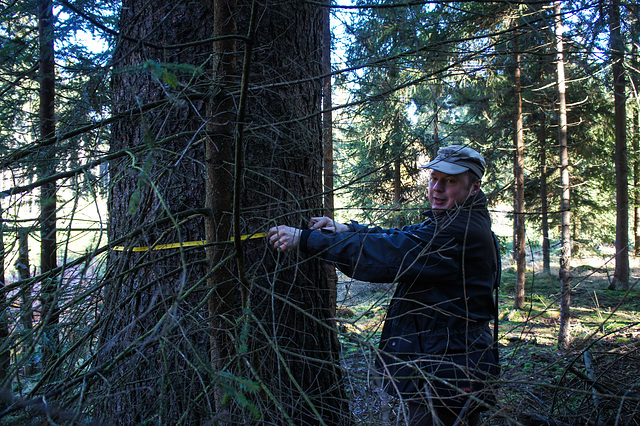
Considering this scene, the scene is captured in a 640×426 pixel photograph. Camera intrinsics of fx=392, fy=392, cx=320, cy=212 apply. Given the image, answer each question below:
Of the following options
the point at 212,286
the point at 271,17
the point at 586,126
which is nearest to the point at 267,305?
the point at 212,286

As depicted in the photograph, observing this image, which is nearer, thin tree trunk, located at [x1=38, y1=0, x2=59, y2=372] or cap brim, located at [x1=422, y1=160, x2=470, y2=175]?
thin tree trunk, located at [x1=38, y1=0, x2=59, y2=372]

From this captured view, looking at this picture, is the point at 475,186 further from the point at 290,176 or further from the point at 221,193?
the point at 221,193

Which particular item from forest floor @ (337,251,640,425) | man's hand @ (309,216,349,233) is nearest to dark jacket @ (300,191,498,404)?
forest floor @ (337,251,640,425)

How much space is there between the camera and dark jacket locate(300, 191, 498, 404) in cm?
204

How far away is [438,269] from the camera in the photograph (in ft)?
6.87

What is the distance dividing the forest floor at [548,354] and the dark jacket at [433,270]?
0.13 m

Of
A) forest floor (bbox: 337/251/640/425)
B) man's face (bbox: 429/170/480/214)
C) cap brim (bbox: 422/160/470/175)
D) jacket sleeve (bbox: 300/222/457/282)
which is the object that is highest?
cap brim (bbox: 422/160/470/175)

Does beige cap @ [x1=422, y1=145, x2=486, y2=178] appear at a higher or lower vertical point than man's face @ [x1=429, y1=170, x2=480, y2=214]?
higher

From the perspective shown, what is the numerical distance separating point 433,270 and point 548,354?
24.7 inches

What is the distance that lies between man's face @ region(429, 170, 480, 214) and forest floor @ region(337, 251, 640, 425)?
0.61 meters

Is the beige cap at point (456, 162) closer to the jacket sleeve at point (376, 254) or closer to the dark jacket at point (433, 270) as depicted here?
the dark jacket at point (433, 270)

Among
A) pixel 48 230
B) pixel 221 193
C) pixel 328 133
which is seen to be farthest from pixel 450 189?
pixel 328 133

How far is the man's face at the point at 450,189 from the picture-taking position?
7.87 feet

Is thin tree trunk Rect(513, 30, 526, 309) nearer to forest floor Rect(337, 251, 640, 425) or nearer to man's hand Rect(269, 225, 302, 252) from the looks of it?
forest floor Rect(337, 251, 640, 425)
